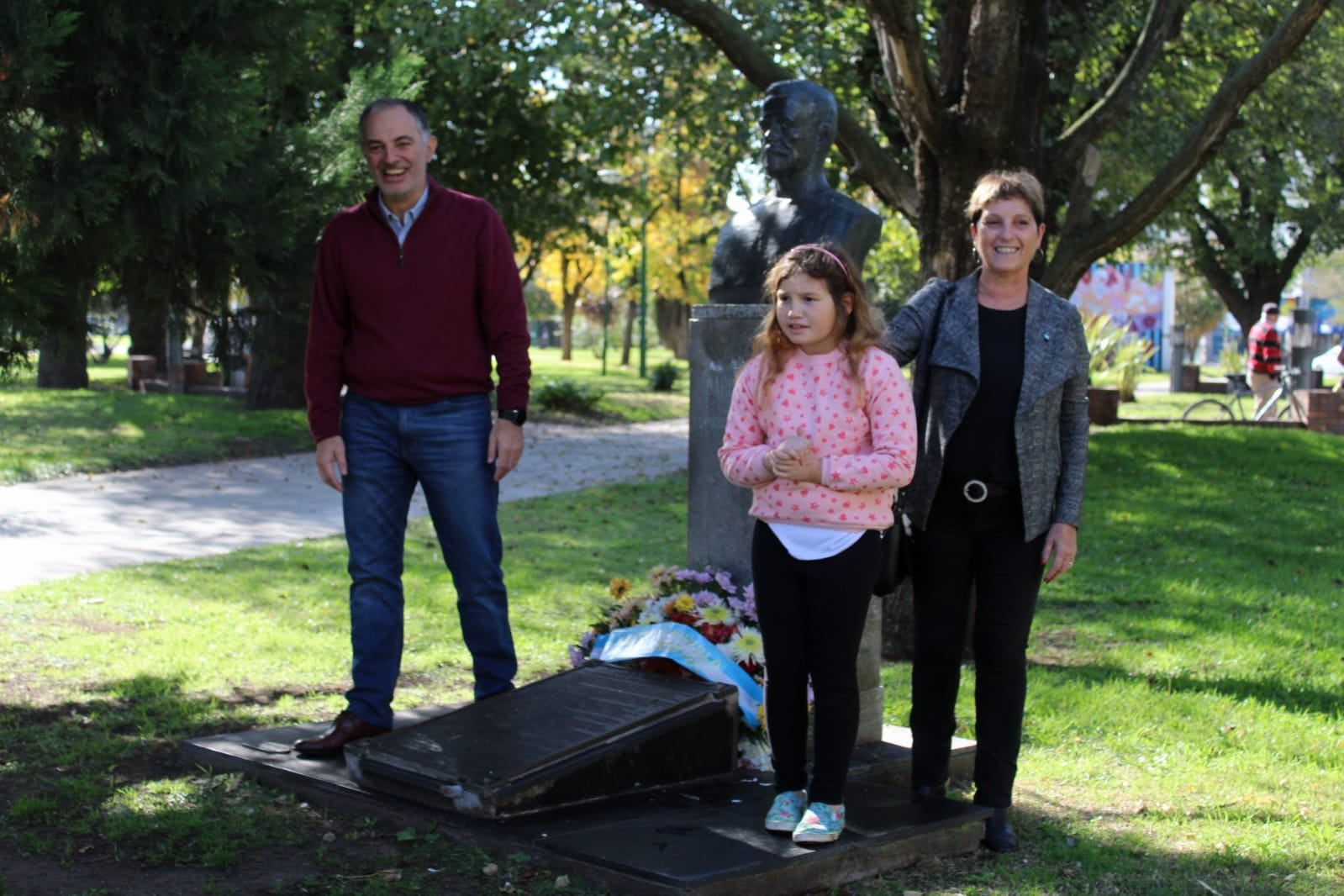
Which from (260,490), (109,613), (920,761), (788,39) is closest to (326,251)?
(920,761)

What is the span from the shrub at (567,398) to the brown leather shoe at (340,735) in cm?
1940

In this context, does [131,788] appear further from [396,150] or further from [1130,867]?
[1130,867]

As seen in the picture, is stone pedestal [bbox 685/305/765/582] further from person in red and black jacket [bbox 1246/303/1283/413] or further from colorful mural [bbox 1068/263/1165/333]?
colorful mural [bbox 1068/263/1165/333]

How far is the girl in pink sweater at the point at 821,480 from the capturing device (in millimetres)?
4051

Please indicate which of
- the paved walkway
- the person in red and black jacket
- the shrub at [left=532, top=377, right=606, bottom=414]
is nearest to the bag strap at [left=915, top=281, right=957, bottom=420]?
the paved walkway

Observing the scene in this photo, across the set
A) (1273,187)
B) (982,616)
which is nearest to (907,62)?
(982,616)

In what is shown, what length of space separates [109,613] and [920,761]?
522cm

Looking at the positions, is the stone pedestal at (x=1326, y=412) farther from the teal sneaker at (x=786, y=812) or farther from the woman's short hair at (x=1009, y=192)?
the teal sneaker at (x=786, y=812)

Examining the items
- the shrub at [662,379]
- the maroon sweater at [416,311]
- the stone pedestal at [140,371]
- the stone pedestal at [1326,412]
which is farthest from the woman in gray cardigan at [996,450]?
the shrub at [662,379]

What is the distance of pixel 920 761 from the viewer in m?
4.69

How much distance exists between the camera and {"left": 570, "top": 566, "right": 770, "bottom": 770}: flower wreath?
16.3 ft

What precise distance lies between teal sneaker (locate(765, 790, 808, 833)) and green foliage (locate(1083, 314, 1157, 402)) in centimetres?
2028

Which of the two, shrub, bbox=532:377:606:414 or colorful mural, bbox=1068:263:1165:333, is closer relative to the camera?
shrub, bbox=532:377:606:414

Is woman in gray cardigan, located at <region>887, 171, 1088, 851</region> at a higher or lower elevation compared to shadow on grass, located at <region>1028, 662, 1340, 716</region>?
higher
